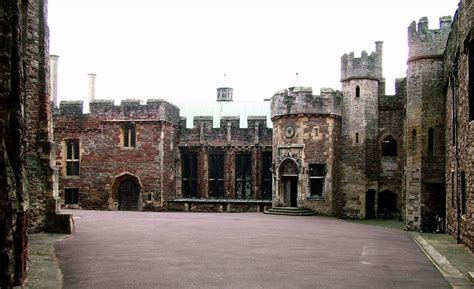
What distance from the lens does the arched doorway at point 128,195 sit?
32.1 meters

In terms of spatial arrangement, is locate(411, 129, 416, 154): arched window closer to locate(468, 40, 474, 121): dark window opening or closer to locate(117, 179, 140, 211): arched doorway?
locate(468, 40, 474, 121): dark window opening

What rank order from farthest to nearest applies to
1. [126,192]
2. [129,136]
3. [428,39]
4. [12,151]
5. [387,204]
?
[126,192] → [129,136] → [387,204] → [428,39] → [12,151]

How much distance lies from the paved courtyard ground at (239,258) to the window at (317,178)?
7829 mm

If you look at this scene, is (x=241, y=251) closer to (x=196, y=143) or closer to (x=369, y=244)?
(x=369, y=244)

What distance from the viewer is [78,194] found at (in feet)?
106

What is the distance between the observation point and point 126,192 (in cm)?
3231

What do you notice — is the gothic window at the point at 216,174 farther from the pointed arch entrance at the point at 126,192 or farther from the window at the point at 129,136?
the window at the point at 129,136

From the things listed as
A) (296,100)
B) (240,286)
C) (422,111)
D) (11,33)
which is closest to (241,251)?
(240,286)

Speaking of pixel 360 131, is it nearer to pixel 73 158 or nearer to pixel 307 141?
pixel 307 141

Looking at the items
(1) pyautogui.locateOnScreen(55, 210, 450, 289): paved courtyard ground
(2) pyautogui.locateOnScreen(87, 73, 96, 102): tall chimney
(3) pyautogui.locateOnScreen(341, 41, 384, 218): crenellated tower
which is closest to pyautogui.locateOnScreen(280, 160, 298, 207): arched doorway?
(3) pyautogui.locateOnScreen(341, 41, 384, 218): crenellated tower

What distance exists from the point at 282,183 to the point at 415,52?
33.1 feet

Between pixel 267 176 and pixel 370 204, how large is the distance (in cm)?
656

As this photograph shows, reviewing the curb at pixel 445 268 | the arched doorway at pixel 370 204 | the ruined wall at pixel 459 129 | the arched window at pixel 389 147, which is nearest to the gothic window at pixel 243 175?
the arched doorway at pixel 370 204

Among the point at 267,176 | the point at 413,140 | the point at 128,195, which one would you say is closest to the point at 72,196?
the point at 128,195
